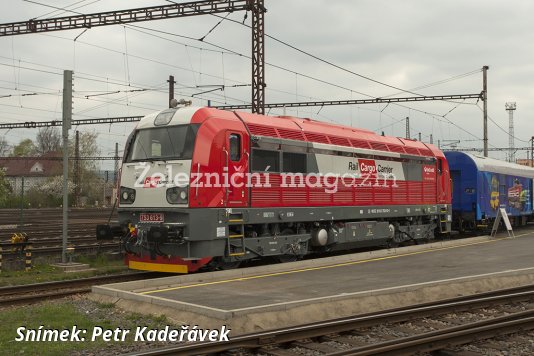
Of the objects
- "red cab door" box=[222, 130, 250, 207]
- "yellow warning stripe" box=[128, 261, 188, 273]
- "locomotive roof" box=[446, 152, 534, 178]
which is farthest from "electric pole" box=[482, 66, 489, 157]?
"yellow warning stripe" box=[128, 261, 188, 273]

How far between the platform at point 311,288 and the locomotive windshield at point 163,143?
2.99 m

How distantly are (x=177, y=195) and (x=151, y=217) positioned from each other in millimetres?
964

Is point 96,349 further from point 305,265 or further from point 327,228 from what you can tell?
point 327,228

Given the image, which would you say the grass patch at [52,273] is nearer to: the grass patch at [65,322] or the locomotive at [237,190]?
the locomotive at [237,190]

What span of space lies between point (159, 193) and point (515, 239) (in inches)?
655

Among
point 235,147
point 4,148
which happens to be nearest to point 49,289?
point 235,147

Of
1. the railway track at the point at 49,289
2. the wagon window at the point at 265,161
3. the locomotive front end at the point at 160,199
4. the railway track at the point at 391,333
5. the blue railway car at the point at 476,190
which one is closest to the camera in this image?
the railway track at the point at 391,333

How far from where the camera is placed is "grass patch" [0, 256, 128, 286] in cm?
1353

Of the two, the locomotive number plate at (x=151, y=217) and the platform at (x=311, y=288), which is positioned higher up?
the locomotive number plate at (x=151, y=217)

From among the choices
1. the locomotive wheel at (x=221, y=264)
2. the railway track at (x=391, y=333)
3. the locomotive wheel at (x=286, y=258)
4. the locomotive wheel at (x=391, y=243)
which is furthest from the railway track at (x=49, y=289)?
the locomotive wheel at (x=391, y=243)

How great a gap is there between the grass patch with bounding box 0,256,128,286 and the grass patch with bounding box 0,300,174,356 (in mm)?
3370

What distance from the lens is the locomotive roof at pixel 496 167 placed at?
83.5 ft

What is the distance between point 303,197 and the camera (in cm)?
1502

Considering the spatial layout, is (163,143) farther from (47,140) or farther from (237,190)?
(47,140)
